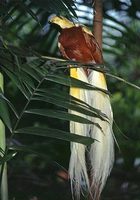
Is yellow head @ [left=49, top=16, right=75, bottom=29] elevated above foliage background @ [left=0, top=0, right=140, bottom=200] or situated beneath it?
elevated above

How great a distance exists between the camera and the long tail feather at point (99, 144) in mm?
678

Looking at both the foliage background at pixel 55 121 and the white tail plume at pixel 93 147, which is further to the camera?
the foliage background at pixel 55 121

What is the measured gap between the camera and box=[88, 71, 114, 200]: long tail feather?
26.7 inches

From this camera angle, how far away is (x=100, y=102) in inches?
27.0

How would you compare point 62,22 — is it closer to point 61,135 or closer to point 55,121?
point 61,135

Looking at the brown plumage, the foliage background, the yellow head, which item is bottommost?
the foliage background

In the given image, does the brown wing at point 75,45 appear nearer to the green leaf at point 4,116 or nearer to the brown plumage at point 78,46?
the brown plumage at point 78,46

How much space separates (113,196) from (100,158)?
2.72ft

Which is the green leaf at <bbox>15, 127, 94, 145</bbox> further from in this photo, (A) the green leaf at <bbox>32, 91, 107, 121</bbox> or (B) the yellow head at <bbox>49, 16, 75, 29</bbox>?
(B) the yellow head at <bbox>49, 16, 75, 29</bbox>

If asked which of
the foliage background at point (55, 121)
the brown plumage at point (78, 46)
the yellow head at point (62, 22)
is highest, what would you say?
the yellow head at point (62, 22)

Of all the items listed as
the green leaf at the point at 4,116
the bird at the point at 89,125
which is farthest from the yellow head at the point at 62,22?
the green leaf at the point at 4,116

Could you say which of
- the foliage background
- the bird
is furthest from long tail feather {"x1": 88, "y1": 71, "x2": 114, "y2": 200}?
the foliage background

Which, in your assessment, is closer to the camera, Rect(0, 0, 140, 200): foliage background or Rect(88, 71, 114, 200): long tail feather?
Rect(88, 71, 114, 200): long tail feather

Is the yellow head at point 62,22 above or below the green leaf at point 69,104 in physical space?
above
